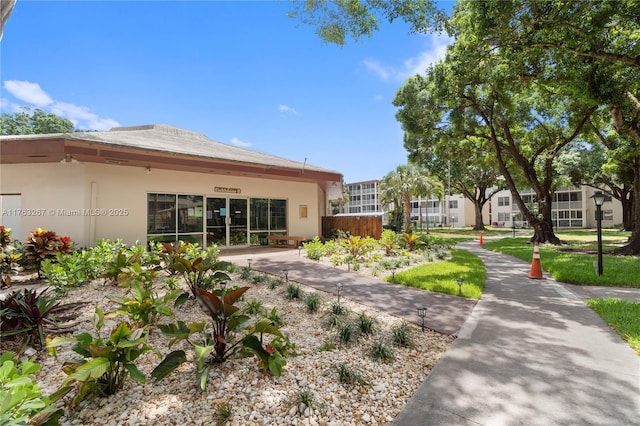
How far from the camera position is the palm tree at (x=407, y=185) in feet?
101

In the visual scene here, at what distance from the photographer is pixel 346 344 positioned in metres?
3.58

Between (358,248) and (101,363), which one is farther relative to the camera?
(358,248)

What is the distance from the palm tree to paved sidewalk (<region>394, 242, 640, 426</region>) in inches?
1021

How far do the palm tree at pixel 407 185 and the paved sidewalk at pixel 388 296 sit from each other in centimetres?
2364

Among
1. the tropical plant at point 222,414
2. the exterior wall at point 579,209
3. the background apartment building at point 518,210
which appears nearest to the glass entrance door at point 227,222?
the tropical plant at point 222,414

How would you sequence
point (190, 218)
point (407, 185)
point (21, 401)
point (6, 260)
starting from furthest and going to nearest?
point (407, 185) < point (190, 218) < point (6, 260) < point (21, 401)

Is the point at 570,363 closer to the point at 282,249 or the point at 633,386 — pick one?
the point at 633,386

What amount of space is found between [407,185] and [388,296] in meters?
26.7

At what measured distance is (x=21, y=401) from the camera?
1.62 m

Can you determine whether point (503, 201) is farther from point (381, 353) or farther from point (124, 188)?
point (381, 353)

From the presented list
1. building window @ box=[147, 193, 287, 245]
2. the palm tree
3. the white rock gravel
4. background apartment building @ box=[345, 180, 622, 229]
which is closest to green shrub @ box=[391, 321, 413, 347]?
the white rock gravel

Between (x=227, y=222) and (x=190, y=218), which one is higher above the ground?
(x=190, y=218)

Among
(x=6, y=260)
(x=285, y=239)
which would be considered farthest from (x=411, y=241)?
(x=6, y=260)

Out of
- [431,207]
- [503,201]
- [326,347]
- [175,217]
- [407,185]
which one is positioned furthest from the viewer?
[431,207]
